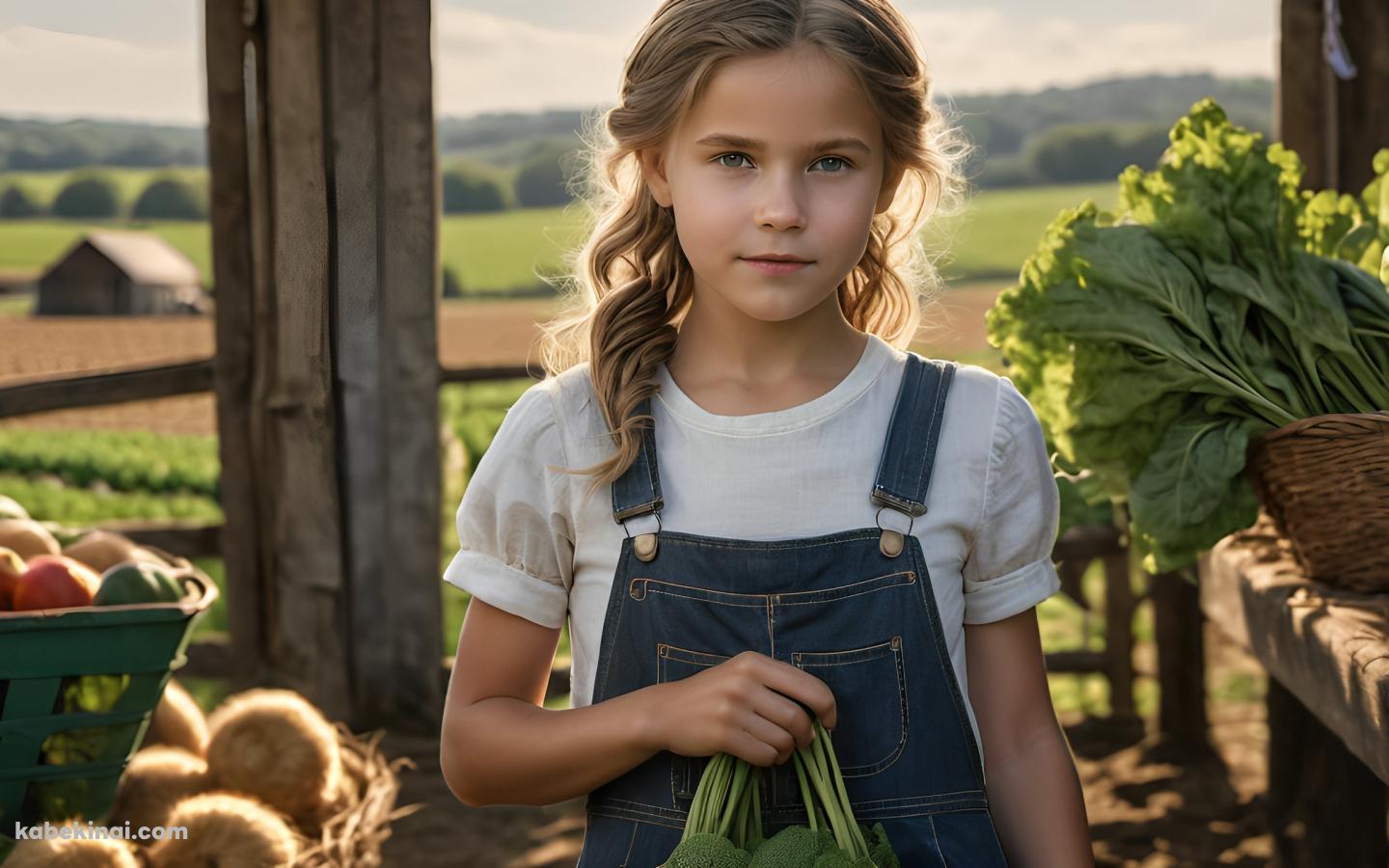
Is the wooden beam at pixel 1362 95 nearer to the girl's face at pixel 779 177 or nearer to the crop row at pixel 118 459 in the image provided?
the girl's face at pixel 779 177

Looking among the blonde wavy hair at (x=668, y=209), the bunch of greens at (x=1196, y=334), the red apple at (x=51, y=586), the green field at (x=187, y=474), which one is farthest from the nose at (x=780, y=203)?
the green field at (x=187, y=474)

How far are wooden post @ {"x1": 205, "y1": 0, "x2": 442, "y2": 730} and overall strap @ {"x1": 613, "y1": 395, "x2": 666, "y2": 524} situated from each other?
2189mm

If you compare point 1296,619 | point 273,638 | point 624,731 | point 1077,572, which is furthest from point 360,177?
point 1077,572

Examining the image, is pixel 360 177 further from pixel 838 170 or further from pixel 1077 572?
pixel 1077 572

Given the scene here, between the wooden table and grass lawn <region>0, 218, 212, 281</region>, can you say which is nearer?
the wooden table

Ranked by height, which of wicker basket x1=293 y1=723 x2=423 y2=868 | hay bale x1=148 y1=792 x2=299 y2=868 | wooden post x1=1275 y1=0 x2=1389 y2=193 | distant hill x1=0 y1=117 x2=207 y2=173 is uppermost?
wooden post x1=1275 y1=0 x2=1389 y2=193

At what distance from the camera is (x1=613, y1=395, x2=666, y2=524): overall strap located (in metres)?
1.42

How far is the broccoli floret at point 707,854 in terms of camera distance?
109 centimetres

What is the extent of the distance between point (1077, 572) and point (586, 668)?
3255 millimetres

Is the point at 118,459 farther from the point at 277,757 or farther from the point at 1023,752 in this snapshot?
the point at 1023,752

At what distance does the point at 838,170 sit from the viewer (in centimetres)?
135

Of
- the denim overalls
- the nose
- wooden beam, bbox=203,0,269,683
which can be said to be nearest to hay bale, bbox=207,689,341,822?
the denim overalls

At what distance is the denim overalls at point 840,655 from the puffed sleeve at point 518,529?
88 mm

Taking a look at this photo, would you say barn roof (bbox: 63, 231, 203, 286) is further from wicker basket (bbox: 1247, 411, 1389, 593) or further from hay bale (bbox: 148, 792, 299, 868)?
wicker basket (bbox: 1247, 411, 1389, 593)
